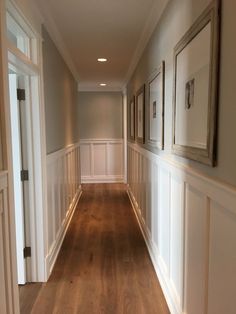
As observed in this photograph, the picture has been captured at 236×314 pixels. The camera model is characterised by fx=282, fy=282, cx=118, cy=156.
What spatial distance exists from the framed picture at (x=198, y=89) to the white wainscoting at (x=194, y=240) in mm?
149

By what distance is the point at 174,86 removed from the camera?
1.88m

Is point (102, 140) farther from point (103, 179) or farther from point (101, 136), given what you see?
point (103, 179)

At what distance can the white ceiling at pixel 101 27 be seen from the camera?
7.64 feet

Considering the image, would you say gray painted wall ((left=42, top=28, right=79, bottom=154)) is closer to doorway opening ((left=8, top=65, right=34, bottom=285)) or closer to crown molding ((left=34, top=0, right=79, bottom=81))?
crown molding ((left=34, top=0, right=79, bottom=81))

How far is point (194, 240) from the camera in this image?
4.96ft

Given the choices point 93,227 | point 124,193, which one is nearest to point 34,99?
point 93,227

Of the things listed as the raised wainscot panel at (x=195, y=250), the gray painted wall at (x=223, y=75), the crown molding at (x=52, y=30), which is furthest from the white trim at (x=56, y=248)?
the crown molding at (x=52, y=30)

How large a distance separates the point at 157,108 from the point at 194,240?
1.34 m

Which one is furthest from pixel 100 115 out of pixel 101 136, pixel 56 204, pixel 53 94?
pixel 56 204

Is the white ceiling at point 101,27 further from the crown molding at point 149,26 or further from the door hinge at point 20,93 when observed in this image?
the door hinge at point 20,93

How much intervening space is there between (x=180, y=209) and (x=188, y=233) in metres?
0.19

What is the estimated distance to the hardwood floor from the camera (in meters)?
2.12

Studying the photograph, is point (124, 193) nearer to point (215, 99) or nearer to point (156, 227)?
point (156, 227)

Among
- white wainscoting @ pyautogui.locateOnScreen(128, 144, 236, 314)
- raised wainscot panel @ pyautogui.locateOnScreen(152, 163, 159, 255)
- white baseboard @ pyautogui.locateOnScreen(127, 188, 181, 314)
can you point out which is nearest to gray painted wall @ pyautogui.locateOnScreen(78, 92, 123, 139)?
white baseboard @ pyautogui.locateOnScreen(127, 188, 181, 314)
